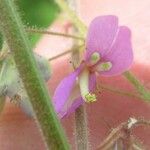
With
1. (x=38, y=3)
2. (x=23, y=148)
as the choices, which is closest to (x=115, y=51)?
(x=23, y=148)

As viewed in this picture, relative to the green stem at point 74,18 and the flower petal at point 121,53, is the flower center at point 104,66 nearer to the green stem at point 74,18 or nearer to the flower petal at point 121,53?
the flower petal at point 121,53

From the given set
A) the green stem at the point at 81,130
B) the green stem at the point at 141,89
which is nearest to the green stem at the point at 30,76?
the green stem at the point at 81,130

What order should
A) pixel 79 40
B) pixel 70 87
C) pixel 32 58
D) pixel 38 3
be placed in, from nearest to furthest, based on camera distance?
1. pixel 32 58
2. pixel 70 87
3. pixel 79 40
4. pixel 38 3

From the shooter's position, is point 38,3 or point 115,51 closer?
point 115,51

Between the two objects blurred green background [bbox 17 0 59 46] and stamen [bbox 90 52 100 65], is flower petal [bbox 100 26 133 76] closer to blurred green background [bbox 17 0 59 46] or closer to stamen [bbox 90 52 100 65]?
stamen [bbox 90 52 100 65]

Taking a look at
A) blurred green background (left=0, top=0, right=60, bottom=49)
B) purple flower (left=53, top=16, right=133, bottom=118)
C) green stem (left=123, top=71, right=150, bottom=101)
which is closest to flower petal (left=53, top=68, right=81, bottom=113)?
purple flower (left=53, top=16, right=133, bottom=118)

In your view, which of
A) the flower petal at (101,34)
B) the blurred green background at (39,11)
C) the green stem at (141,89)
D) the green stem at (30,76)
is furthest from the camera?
the blurred green background at (39,11)

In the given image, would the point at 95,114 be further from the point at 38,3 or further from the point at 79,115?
the point at 38,3
